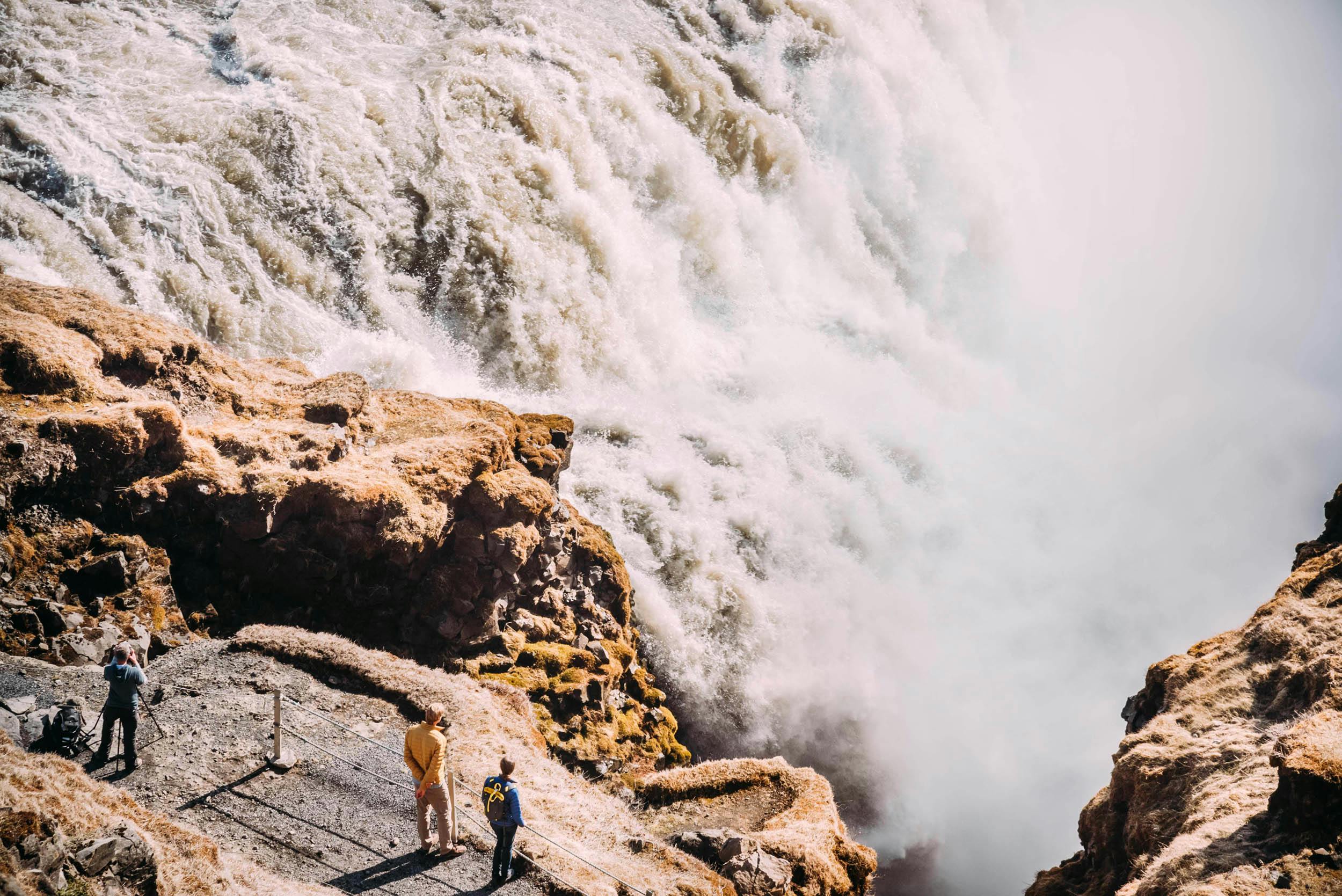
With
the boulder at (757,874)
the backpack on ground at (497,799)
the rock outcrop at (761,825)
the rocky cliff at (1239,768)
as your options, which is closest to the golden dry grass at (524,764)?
the boulder at (757,874)

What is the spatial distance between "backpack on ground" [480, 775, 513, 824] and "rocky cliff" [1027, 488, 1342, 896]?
10801 mm

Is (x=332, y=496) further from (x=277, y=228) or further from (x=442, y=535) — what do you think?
(x=277, y=228)

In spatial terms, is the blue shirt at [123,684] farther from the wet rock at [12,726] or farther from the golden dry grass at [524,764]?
the golden dry grass at [524,764]

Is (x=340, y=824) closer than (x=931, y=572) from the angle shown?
Yes

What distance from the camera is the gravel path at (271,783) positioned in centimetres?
1271

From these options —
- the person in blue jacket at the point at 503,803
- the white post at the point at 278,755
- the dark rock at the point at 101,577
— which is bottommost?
the dark rock at the point at 101,577

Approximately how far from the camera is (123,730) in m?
13.0

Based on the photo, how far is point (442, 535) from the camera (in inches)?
842

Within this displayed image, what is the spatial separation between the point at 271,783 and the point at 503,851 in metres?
3.88

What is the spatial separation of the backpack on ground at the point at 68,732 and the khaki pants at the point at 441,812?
479 centimetres

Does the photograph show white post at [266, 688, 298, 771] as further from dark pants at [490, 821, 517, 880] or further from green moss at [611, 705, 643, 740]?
green moss at [611, 705, 643, 740]

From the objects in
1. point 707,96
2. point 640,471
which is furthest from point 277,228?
point 707,96

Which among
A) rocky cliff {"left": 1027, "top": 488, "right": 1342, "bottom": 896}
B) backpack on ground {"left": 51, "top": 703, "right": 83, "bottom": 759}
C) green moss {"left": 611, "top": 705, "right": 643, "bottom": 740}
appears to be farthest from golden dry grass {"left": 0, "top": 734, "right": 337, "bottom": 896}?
rocky cliff {"left": 1027, "top": 488, "right": 1342, "bottom": 896}

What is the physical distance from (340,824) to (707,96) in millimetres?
41849
